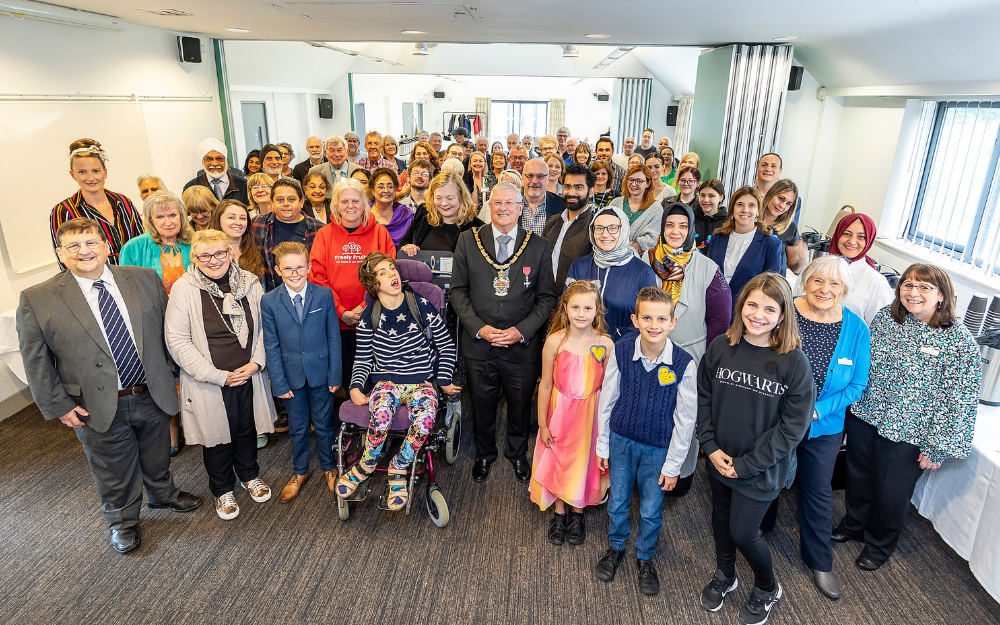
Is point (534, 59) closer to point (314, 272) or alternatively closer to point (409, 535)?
point (314, 272)

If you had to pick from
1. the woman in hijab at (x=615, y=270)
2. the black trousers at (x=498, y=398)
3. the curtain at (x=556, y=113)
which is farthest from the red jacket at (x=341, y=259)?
the curtain at (x=556, y=113)

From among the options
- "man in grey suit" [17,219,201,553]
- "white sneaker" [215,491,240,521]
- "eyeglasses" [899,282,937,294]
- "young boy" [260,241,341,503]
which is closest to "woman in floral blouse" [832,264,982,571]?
"eyeglasses" [899,282,937,294]

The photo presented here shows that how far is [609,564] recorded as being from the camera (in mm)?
2723

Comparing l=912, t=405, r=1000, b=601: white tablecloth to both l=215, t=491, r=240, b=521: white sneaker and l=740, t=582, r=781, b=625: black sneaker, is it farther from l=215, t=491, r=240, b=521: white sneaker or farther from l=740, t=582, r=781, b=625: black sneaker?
l=215, t=491, r=240, b=521: white sneaker

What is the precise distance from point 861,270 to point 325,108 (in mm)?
11374

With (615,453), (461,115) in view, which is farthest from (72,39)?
(461,115)

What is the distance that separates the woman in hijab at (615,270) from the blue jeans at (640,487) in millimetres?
679

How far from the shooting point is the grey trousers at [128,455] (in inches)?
108

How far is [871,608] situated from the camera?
100 inches

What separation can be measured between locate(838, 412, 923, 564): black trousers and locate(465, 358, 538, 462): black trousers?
5.53 feet

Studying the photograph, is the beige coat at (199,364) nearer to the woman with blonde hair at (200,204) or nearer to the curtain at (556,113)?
the woman with blonde hair at (200,204)

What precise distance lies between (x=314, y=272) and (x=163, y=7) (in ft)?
10.0

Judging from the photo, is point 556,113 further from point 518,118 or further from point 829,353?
point 829,353

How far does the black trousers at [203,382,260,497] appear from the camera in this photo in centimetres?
303
